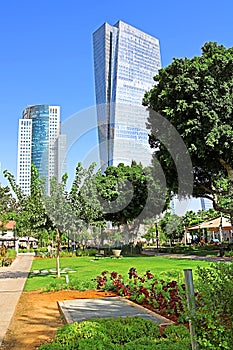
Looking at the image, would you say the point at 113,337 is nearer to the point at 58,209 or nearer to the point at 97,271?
the point at 58,209

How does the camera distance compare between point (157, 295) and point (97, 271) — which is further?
point (97, 271)

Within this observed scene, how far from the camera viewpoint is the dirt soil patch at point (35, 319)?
6375mm

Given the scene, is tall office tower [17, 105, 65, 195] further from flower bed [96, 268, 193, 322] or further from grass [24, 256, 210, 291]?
flower bed [96, 268, 193, 322]

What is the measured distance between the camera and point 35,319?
816 cm

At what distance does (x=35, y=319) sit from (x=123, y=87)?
65613 millimetres

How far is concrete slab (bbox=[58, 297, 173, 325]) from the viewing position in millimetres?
7452

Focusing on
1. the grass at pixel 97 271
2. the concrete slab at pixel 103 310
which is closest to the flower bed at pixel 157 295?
the concrete slab at pixel 103 310

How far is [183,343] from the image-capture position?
15.7 ft

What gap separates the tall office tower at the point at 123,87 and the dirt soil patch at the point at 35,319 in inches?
714

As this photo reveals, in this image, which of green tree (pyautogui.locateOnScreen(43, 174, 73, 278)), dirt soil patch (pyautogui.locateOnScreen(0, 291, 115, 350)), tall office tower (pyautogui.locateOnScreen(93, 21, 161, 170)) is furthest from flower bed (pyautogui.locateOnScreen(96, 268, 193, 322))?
tall office tower (pyautogui.locateOnScreen(93, 21, 161, 170))

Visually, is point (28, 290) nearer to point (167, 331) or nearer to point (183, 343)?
point (167, 331)

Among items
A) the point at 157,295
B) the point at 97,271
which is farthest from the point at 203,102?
the point at 157,295

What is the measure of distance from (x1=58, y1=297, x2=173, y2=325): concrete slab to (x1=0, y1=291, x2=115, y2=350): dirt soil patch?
10.0 inches

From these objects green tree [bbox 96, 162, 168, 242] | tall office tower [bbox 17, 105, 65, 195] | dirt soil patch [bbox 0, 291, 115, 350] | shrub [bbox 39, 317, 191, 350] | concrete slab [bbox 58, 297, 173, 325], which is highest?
tall office tower [bbox 17, 105, 65, 195]
